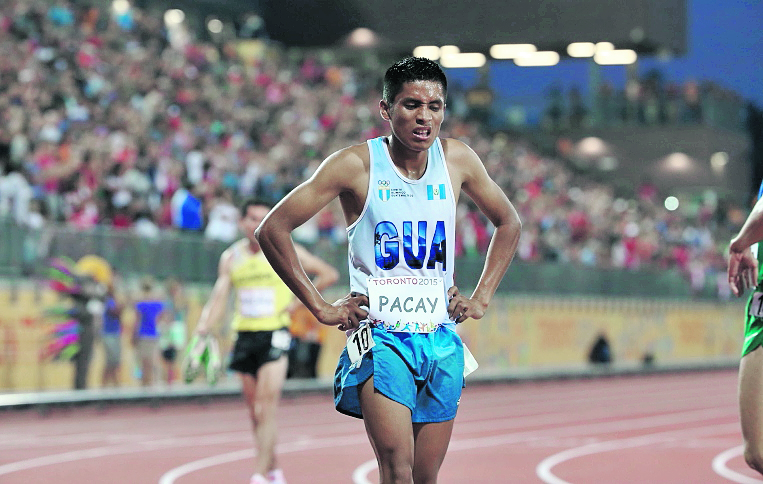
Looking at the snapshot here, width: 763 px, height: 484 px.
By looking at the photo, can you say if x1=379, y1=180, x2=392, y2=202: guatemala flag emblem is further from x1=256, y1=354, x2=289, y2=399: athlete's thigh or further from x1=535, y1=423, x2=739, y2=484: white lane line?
x1=535, y1=423, x2=739, y2=484: white lane line

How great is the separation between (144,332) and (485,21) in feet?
81.3

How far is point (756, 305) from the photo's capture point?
24.2ft

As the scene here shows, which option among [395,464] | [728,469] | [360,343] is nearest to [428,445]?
[395,464]

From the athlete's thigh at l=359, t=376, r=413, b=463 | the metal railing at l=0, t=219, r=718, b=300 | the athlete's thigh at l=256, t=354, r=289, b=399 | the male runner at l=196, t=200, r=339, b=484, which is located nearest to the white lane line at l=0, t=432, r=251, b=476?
the male runner at l=196, t=200, r=339, b=484

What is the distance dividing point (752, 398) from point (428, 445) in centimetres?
178

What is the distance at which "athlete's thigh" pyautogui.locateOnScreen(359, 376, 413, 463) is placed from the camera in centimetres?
629

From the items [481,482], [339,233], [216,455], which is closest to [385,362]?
[481,482]

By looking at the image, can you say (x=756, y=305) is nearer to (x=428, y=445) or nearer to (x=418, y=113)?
(x=428, y=445)

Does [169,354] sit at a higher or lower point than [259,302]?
lower

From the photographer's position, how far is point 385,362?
6.38m

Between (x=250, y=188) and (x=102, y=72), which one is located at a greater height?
(x=102, y=72)

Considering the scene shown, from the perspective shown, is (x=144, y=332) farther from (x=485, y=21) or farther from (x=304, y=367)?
(x=485, y=21)

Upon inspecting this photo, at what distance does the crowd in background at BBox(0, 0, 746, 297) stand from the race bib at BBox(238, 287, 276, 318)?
30.0 ft

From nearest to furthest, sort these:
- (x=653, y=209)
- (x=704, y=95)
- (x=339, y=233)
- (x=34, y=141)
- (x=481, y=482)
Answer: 1. (x=481, y=482)
2. (x=34, y=141)
3. (x=339, y=233)
4. (x=653, y=209)
5. (x=704, y=95)
